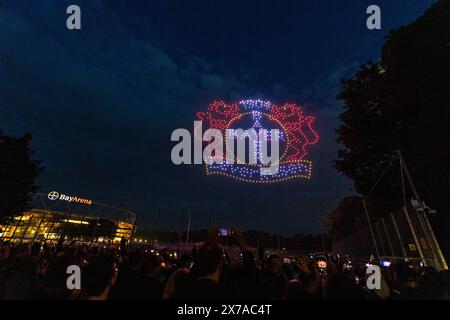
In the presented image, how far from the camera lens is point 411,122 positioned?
1393 centimetres

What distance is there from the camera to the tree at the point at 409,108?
1252 cm

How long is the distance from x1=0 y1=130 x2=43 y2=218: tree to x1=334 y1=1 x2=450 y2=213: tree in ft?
86.1

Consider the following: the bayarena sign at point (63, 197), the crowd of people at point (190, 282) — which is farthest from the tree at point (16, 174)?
the bayarena sign at point (63, 197)

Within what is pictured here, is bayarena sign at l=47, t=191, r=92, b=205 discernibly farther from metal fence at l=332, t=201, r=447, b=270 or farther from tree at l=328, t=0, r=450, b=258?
metal fence at l=332, t=201, r=447, b=270

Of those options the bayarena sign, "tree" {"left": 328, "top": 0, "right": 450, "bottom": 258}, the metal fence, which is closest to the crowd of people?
the metal fence

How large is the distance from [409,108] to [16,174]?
2885cm

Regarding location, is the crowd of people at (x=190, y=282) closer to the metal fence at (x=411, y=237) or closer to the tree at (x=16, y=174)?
the metal fence at (x=411, y=237)

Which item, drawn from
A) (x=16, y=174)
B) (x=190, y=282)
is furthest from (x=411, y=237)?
(x=16, y=174)

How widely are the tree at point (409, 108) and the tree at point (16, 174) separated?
2626cm

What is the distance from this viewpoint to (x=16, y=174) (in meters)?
22.3

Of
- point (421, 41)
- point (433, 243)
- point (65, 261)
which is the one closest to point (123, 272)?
point (65, 261)

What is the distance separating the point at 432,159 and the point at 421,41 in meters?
6.22
